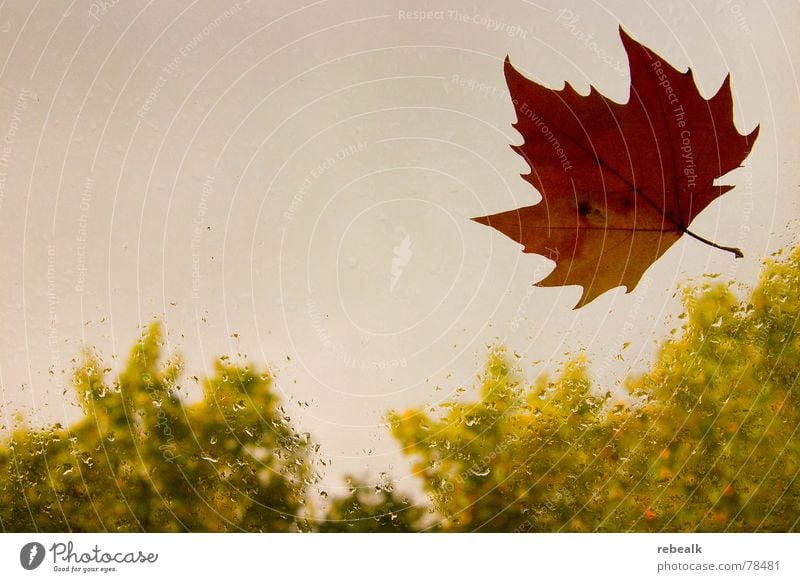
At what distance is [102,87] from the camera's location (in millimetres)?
655

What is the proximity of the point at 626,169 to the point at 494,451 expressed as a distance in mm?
355

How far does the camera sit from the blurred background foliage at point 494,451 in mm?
612

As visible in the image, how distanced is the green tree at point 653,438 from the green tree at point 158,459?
0.16 metres

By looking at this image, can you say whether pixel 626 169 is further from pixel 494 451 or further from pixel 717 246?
pixel 494 451

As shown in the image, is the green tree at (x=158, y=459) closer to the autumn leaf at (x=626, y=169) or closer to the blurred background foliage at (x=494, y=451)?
the blurred background foliage at (x=494, y=451)

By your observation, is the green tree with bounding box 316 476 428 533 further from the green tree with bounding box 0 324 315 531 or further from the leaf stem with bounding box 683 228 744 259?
the leaf stem with bounding box 683 228 744 259

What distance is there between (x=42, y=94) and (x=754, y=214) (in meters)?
0.84

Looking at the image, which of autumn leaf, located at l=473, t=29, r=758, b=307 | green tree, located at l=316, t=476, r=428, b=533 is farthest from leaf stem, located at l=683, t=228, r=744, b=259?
green tree, located at l=316, t=476, r=428, b=533

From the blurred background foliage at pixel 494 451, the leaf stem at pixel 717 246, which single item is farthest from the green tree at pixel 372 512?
the leaf stem at pixel 717 246

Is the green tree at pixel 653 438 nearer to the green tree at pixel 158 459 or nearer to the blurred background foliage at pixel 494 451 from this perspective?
the blurred background foliage at pixel 494 451

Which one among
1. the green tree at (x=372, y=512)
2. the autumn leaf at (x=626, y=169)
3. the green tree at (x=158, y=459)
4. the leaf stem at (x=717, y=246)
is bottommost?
the green tree at (x=372, y=512)

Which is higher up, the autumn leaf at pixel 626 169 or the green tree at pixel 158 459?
the autumn leaf at pixel 626 169

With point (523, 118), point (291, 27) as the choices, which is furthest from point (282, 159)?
point (523, 118)
